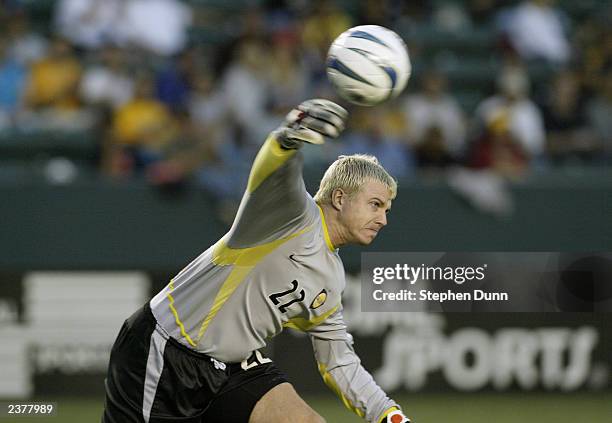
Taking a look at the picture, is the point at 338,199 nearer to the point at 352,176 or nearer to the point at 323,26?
the point at 352,176

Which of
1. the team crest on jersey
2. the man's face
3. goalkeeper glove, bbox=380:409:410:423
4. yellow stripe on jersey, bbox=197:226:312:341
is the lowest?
goalkeeper glove, bbox=380:409:410:423

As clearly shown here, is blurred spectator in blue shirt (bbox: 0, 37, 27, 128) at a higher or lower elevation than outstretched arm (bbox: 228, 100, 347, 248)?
higher

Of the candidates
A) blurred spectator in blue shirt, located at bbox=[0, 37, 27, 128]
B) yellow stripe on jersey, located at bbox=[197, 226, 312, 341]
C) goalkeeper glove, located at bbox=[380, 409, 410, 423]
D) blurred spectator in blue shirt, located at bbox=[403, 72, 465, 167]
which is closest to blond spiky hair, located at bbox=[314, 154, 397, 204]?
yellow stripe on jersey, located at bbox=[197, 226, 312, 341]

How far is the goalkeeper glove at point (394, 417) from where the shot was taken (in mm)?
4562

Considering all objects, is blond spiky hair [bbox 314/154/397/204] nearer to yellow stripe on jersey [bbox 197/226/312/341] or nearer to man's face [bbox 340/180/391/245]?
man's face [bbox 340/180/391/245]

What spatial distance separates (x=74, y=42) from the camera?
35.7 ft

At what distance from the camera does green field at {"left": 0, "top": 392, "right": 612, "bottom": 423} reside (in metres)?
8.10

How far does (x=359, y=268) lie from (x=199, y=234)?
1.42 m

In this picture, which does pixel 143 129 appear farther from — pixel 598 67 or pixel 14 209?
pixel 598 67

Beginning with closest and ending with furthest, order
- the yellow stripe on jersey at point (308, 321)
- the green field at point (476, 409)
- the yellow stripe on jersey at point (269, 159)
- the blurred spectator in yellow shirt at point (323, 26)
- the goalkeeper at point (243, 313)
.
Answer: the yellow stripe on jersey at point (269, 159) → the goalkeeper at point (243, 313) → the yellow stripe on jersey at point (308, 321) → the green field at point (476, 409) → the blurred spectator in yellow shirt at point (323, 26)

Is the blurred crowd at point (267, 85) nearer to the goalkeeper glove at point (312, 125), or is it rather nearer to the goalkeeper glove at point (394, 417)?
the goalkeeper glove at point (394, 417)

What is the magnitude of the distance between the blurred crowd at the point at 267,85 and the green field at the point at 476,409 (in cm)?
204

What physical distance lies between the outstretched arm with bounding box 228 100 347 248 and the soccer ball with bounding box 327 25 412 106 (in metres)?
0.48

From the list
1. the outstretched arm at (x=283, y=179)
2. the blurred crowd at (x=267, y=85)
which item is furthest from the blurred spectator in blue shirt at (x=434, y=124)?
the outstretched arm at (x=283, y=179)
